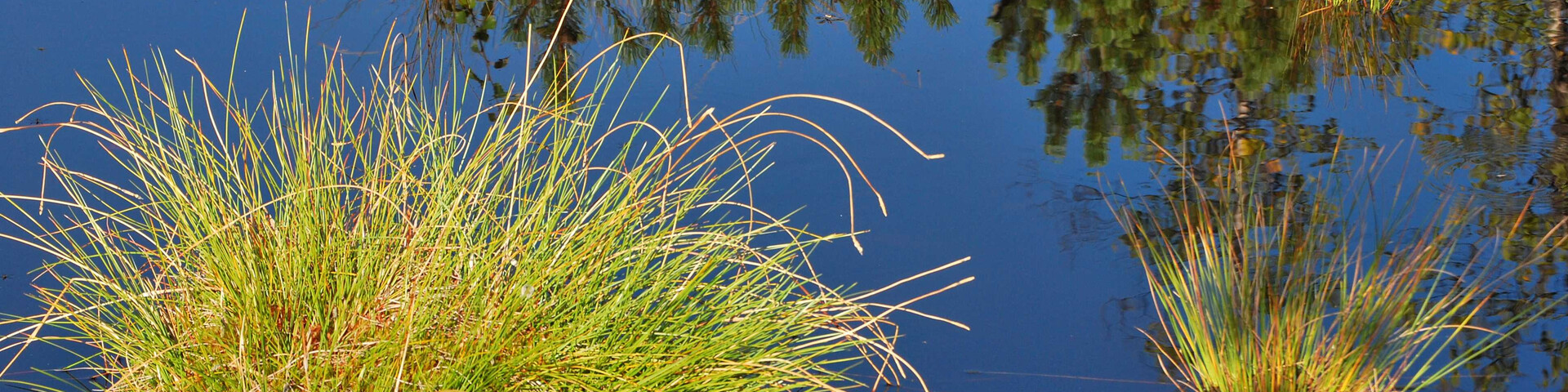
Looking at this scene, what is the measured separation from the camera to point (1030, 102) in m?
3.39

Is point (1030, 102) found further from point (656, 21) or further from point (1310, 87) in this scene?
point (656, 21)

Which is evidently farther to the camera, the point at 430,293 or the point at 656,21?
the point at 656,21

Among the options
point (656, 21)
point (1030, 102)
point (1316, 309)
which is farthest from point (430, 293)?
point (656, 21)

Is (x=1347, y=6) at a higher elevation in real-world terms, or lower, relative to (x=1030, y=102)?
higher

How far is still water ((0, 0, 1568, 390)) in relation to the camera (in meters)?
2.36

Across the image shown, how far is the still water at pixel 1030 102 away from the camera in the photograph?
92.9 inches

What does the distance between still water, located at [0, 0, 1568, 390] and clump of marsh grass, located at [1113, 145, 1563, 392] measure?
3.8 inches

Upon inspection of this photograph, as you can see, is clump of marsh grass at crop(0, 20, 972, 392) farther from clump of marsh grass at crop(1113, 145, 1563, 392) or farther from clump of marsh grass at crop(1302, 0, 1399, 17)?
clump of marsh grass at crop(1302, 0, 1399, 17)

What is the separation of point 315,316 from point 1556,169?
9.24 ft

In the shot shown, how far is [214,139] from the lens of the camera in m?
2.83

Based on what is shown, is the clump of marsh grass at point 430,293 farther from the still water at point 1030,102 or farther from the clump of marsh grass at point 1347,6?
the clump of marsh grass at point 1347,6

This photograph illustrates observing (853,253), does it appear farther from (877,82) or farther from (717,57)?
(717,57)

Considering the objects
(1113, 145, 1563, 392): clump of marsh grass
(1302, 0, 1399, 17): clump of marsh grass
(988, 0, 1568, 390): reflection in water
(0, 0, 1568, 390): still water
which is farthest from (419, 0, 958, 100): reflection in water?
(1113, 145, 1563, 392): clump of marsh grass

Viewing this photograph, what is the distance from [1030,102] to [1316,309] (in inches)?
56.8
